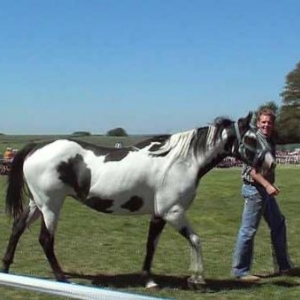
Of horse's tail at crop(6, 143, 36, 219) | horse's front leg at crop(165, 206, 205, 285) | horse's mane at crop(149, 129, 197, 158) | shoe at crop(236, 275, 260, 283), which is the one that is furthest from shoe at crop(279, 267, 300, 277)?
horse's tail at crop(6, 143, 36, 219)

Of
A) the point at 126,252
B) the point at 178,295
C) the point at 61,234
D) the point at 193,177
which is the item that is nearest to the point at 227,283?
the point at 178,295

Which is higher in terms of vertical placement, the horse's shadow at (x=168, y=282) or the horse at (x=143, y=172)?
the horse at (x=143, y=172)

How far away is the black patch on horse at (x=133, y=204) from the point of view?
6.56 metres

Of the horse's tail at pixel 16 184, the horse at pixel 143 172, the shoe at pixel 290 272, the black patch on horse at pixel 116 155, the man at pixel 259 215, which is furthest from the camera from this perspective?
the shoe at pixel 290 272

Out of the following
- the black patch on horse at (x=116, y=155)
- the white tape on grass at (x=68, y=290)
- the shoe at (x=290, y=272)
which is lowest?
the shoe at (x=290, y=272)

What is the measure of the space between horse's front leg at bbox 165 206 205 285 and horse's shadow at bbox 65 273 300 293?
99 mm

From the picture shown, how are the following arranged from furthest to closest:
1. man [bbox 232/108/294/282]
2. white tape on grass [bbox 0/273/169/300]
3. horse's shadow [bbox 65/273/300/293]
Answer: man [bbox 232/108/294/282] → horse's shadow [bbox 65/273/300/293] → white tape on grass [bbox 0/273/169/300]

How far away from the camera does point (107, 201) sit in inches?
259

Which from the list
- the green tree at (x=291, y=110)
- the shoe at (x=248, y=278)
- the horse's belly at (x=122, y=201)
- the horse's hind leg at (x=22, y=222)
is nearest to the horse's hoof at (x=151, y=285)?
the horse's belly at (x=122, y=201)

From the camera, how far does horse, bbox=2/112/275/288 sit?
6523 mm

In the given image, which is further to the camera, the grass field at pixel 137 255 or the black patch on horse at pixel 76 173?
the grass field at pixel 137 255

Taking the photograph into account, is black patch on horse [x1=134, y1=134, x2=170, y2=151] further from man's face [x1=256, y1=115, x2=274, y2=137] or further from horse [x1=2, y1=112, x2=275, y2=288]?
man's face [x1=256, y1=115, x2=274, y2=137]

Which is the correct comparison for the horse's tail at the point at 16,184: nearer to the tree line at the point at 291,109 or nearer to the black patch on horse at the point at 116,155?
the black patch on horse at the point at 116,155

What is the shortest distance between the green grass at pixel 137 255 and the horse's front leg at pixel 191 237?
0.48ft
